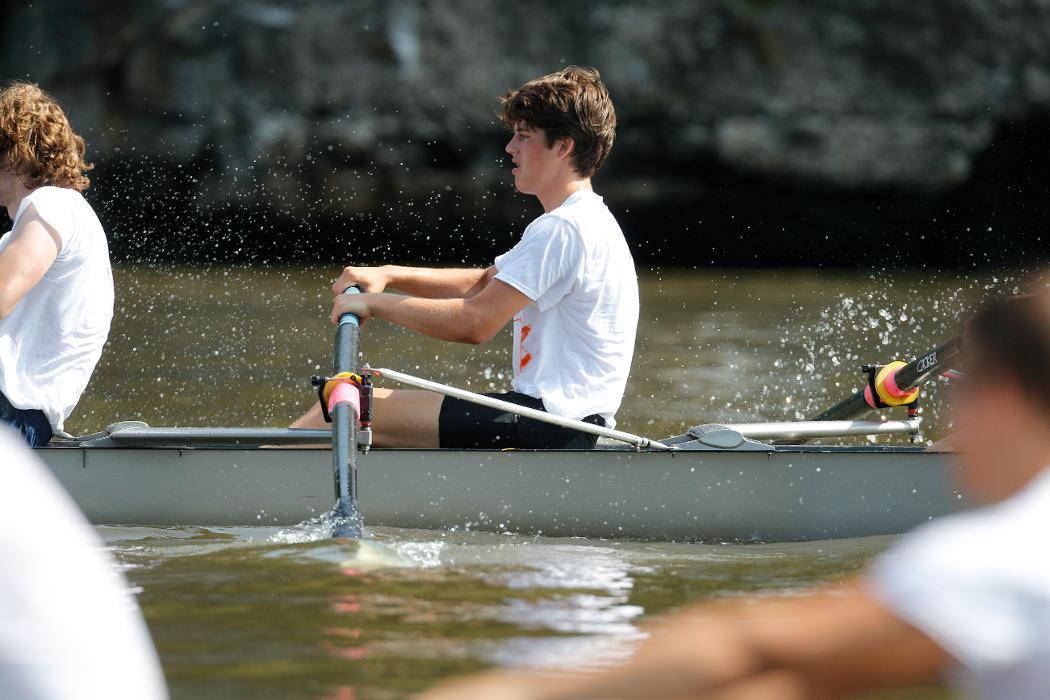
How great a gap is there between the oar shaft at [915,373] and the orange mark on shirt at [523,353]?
4.61ft

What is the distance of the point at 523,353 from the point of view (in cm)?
511

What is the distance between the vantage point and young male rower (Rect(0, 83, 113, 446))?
4.97m

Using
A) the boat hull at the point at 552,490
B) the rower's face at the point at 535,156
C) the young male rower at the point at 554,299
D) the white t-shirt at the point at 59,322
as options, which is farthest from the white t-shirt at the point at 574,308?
the white t-shirt at the point at 59,322

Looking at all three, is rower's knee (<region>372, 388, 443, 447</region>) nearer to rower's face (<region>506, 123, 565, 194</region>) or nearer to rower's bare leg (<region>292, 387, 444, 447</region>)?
rower's bare leg (<region>292, 387, 444, 447</region>)

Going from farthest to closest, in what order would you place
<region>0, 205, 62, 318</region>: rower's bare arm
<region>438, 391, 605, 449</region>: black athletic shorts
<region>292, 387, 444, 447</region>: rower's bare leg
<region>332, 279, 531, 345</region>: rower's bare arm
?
1. <region>292, 387, 444, 447</region>: rower's bare leg
2. <region>438, 391, 605, 449</region>: black athletic shorts
3. <region>332, 279, 531, 345</region>: rower's bare arm
4. <region>0, 205, 62, 318</region>: rower's bare arm

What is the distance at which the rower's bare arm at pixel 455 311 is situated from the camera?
4848 mm

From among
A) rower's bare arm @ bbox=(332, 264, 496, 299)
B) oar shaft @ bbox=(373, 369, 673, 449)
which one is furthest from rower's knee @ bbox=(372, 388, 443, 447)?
rower's bare arm @ bbox=(332, 264, 496, 299)

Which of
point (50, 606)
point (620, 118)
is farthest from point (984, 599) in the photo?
point (620, 118)

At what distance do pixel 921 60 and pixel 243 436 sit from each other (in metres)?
16.4

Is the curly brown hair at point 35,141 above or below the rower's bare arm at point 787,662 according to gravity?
above

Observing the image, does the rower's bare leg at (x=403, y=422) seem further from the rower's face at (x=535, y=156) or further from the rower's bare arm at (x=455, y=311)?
the rower's face at (x=535, y=156)

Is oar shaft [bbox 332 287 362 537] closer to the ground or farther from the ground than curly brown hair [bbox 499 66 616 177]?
closer to the ground

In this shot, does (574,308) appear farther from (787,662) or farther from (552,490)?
(787,662)

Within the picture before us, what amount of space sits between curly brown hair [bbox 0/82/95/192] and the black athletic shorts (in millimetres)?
1517
